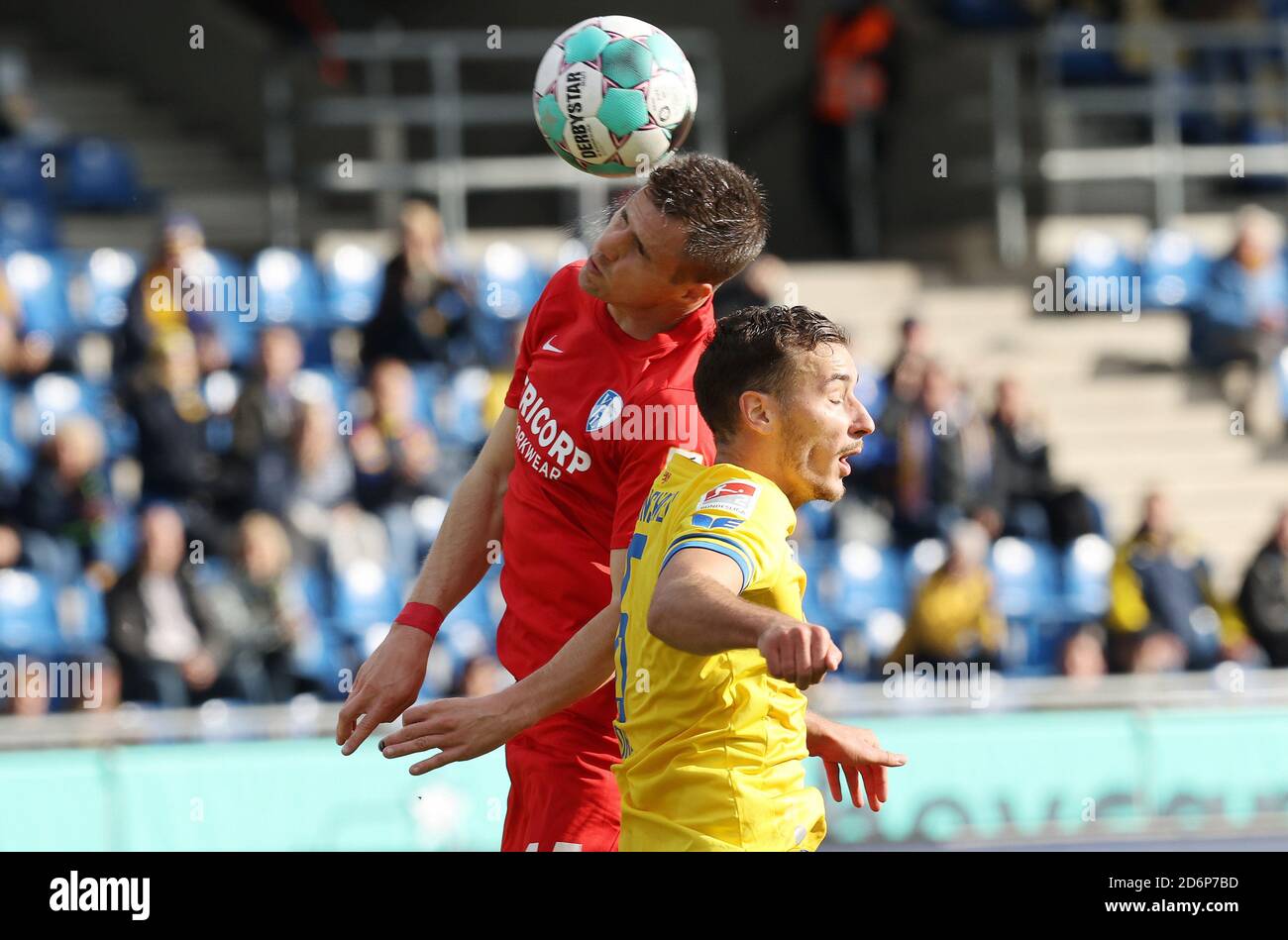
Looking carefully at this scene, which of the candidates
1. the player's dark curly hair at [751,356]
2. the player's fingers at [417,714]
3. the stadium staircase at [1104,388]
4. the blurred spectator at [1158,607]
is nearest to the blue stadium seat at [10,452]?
the stadium staircase at [1104,388]

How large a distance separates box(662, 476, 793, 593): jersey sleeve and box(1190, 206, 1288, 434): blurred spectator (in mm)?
8733

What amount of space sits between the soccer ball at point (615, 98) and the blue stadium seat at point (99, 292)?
6.35 metres

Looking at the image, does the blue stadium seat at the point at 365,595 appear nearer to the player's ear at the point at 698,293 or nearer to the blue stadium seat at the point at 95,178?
the blue stadium seat at the point at 95,178

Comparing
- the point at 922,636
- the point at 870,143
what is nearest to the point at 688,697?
the point at 922,636

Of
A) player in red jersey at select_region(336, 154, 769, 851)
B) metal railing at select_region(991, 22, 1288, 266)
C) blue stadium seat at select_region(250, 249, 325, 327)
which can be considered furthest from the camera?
metal railing at select_region(991, 22, 1288, 266)

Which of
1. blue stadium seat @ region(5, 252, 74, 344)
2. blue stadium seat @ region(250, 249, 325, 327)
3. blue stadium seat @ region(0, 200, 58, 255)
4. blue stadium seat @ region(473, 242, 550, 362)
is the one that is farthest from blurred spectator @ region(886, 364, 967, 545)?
blue stadium seat @ region(0, 200, 58, 255)

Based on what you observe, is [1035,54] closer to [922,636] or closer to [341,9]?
[341,9]

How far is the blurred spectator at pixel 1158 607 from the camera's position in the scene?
9.23m

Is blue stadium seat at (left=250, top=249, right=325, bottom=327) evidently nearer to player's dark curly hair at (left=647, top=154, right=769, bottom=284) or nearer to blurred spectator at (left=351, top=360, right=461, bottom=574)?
blurred spectator at (left=351, top=360, right=461, bottom=574)

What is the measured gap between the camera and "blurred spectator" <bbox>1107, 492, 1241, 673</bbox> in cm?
923

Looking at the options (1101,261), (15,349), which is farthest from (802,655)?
(1101,261)

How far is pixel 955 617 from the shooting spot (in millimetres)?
8898

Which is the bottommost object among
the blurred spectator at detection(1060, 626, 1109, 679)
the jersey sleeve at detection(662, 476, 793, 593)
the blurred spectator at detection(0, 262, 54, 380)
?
the blurred spectator at detection(1060, 626, 1109, 679)
